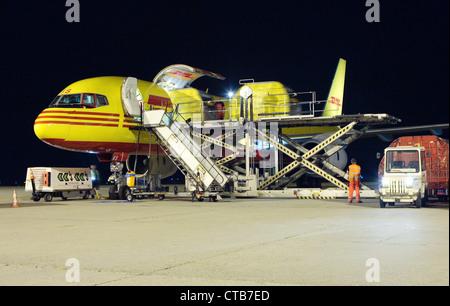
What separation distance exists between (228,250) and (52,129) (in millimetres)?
13757

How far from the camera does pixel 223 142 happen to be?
24.3 m

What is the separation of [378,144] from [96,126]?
53587mm

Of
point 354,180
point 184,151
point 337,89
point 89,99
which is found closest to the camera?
point 354,180

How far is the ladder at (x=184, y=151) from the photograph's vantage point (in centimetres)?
2098

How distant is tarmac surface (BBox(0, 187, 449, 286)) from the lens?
6117mm

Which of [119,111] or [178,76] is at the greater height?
[178,76]

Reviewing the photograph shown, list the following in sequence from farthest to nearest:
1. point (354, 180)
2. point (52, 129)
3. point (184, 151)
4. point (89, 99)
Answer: point (184, 151)
point (89, 99)
point (52, 129)
point (354, 180)

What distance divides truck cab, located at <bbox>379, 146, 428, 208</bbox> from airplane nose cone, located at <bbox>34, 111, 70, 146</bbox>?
12.1m

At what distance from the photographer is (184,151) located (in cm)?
2162

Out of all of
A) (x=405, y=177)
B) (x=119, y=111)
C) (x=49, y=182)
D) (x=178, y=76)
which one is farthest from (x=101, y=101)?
(x=405, y=177)

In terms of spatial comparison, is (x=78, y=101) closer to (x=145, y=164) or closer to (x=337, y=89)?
(x=145, y=164)

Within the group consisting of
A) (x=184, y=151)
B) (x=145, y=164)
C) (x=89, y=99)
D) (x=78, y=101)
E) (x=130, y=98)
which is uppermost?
(x=130, y=98)

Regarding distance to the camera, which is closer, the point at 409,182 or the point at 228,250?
the point at 228,250

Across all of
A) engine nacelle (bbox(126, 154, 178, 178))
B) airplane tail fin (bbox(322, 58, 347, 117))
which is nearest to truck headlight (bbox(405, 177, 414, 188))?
engine nacelle (bbox(126, 154, 178, 178))
